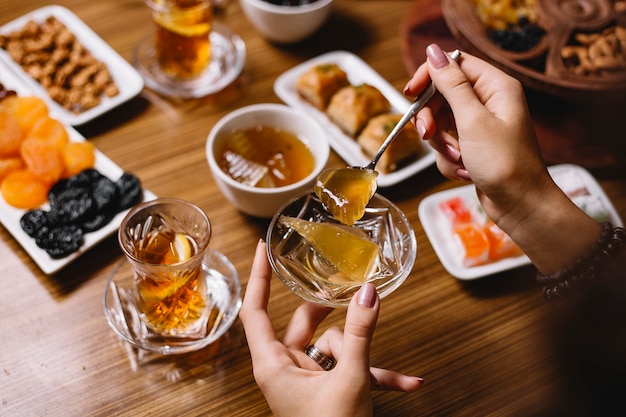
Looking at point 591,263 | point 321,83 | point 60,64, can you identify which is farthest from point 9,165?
point 591,263

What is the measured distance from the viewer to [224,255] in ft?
4.48

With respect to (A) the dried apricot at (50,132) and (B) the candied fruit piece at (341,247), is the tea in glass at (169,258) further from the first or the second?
(A) the dried apricot at (50,132)

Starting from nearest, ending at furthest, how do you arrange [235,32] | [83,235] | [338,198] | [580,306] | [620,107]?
[580,306]
[620,107]
[338,198]
[83,235]
[235,32]

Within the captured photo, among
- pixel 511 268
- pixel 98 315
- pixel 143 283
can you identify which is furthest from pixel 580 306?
pixel 98 315

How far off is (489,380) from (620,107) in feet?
2.05

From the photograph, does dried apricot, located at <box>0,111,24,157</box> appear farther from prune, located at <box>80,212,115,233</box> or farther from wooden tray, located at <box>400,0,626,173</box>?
wooden tray, located at <box>400,0,626,173</box>

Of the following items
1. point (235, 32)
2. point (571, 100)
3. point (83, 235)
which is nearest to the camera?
point (83, 235)

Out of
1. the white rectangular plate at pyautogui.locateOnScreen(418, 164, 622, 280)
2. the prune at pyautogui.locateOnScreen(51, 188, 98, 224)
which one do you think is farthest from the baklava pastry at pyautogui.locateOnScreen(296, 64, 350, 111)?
the prune at pyautogui.locateOnScreen(51, 188, 98, 224)

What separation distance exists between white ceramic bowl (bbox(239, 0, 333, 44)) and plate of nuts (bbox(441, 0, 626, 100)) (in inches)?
13.9

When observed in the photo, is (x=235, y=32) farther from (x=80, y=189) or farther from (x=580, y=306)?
(x=580, y=306)

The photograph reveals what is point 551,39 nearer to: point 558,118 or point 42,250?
point 558,118

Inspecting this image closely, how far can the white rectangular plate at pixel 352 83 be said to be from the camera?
150 cm

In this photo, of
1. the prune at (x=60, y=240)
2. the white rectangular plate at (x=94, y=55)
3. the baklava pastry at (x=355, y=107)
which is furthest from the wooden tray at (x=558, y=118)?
the prune at (x=60, y=240)

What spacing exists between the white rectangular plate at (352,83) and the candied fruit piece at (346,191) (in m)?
0.26
